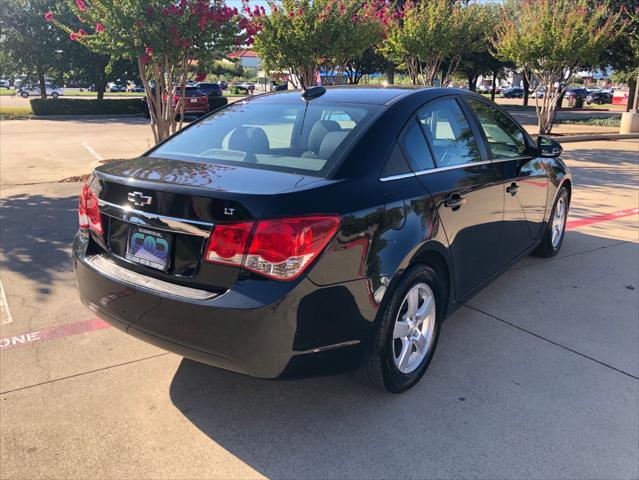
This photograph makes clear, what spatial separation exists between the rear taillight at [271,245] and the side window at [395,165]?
66 centimetres

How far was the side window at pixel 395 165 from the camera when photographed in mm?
2844

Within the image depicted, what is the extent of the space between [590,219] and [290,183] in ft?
19.5

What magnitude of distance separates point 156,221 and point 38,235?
4053 mm

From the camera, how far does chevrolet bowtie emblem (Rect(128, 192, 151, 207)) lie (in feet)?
8.40

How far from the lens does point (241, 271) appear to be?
2.34 meters

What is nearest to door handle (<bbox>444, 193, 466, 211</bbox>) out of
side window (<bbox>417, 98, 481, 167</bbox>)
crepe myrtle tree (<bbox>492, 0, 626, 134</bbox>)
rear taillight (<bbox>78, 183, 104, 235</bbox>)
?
side window (<bbox>417, 98, 481, 167</bbox>)

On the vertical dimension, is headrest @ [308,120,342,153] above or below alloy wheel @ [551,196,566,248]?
above

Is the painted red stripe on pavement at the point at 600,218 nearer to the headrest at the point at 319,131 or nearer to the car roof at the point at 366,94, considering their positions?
the car roof at the point at 366,94

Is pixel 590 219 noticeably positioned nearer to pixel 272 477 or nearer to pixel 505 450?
pixel 505 450

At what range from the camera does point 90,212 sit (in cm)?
299

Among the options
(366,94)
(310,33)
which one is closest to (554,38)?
(310,33)

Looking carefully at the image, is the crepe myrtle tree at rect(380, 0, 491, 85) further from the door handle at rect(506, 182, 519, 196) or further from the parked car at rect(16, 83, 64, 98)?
the parked car at rect(16, 83, 64, 98)

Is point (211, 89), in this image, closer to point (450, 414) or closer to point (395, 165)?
point (395, 165)

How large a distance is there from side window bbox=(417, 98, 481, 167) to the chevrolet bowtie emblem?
5.49ft
